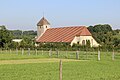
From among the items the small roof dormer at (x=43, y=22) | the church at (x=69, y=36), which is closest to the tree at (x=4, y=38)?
the church at (x=69, y=36)

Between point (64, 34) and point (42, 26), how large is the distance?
18.8 meters

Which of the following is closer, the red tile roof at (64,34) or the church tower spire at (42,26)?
the red tile roof at (64,34)

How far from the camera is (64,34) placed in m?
106

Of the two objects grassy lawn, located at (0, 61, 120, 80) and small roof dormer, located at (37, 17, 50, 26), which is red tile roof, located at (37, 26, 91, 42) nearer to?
small roof dormer, located at (37, 17, 50, 26)

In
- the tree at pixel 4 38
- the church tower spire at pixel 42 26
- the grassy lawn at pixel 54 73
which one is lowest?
the grassy lawn at pixel 54 73

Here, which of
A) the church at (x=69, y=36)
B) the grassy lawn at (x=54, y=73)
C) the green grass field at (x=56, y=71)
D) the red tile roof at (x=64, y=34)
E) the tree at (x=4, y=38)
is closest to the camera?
the grassy lawn at (x=54, y=73)

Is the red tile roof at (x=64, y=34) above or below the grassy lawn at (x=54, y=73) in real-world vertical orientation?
above

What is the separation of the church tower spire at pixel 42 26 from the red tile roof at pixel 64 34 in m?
7.14

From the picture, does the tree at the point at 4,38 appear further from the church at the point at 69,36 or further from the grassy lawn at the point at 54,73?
the grassy lawn at the point at 54,73

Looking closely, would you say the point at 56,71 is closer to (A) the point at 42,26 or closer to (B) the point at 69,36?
(B) the point at 69,36

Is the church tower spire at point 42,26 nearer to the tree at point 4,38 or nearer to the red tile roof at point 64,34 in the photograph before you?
the red tile roof at point 64,34

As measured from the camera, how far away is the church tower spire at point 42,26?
4805 inches

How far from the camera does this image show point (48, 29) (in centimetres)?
12025

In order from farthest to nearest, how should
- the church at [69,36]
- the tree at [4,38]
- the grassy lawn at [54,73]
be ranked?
the church at [69,36] < the tree at [4,38] < the grassy lawn at [54,73]
